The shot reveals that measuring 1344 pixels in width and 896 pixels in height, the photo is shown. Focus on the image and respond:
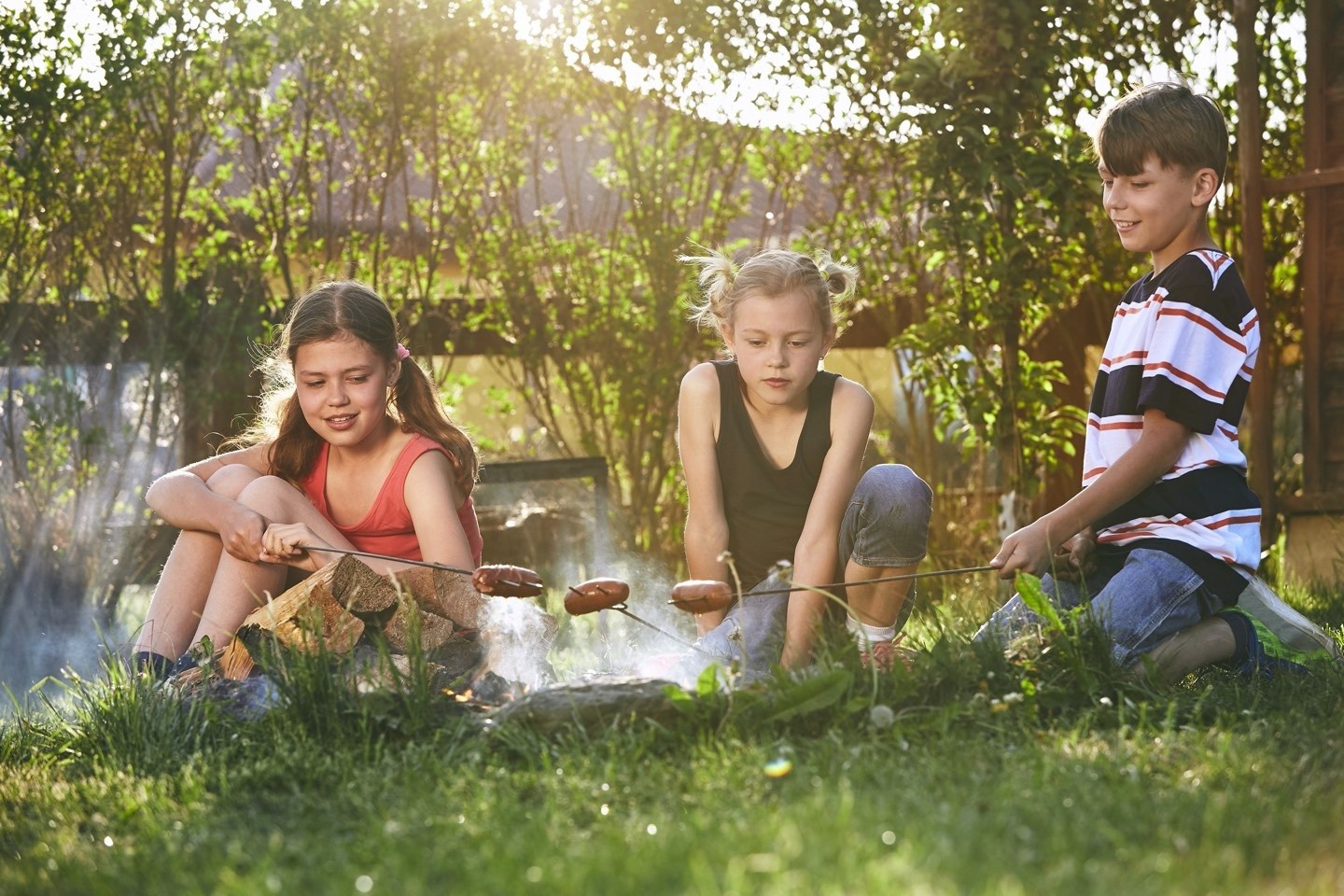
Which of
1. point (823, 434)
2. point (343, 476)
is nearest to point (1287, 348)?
point (823, 434)

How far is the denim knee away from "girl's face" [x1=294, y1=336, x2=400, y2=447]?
1245 millimetres

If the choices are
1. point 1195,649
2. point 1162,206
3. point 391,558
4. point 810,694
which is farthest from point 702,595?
point 1162,206

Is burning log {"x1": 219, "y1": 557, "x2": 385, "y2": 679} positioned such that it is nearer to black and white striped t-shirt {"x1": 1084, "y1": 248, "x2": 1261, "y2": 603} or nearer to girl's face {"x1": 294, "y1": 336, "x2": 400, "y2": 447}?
girl's face {"x1": 294, "y1": 336, "x2": 400, "y2": 447}

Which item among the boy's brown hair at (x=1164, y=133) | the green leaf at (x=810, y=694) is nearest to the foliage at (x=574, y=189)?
the boy's brown hair at (x=1164, y=133)

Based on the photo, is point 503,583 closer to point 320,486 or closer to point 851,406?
point 320,486

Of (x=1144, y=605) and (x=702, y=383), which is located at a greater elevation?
(x=702, y=383)

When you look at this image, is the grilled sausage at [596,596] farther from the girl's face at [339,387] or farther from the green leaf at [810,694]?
the girl's face at [339,387]

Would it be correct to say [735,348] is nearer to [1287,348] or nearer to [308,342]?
[308,342]

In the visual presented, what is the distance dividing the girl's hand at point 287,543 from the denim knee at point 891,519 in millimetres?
1268

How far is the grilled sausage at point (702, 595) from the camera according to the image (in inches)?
111

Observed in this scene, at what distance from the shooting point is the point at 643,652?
3.93m

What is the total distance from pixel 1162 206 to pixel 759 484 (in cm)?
119

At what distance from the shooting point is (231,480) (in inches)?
134

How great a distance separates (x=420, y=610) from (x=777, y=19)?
3589 mm
